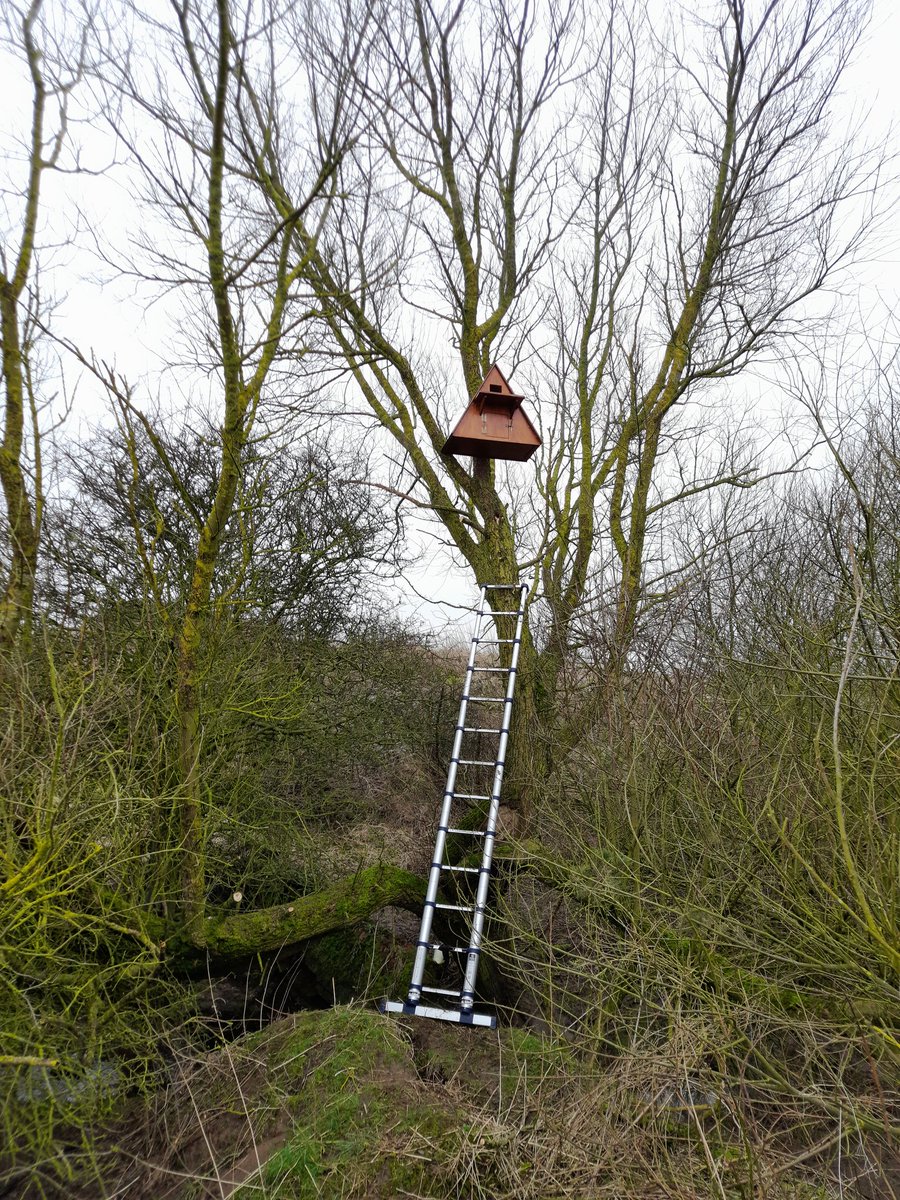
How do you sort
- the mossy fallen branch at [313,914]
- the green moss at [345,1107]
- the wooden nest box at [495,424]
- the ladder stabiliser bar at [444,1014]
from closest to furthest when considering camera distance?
the green moss at [345,1107] → the ladder stabiliser bar at [444,1014] → the mossy fallen branch at [313,914] → the wooden nest box at [495,424]

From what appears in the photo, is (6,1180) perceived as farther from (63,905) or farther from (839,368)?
(839,368)

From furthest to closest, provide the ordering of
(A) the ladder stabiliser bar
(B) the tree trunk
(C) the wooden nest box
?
(C) the wooden nest box → (A) the ladder stabiliser bar → (B) the tree trunk

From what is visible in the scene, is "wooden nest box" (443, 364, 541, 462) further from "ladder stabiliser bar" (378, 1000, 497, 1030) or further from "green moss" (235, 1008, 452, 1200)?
"green moss" (235, 1008, 452, 1200)

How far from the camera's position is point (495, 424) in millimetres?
6203

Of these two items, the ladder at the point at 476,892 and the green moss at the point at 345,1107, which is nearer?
the green moss at the point at 345,1107

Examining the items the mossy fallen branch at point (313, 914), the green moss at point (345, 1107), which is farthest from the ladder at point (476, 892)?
the green moss at point (345, 1107)

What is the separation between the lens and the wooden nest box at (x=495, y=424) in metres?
6.09

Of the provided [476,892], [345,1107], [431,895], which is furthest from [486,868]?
[345,1107]

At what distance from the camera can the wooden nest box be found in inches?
240

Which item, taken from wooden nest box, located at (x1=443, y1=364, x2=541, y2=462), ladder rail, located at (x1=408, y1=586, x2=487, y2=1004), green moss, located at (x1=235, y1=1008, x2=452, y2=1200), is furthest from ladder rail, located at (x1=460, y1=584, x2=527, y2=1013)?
wooden nest box, located at (x1=443, y1=364, x2=541, y2=462)

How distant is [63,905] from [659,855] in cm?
303

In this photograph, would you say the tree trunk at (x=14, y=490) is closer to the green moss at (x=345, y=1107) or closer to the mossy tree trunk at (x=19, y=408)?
the mossy tree trunk at (x=19, y=408)

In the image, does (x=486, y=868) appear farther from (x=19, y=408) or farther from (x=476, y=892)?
(x=19, y=408)

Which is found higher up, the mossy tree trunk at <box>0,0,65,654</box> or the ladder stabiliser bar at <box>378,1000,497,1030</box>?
the mossy tree trunk at <box>0,0,65,654</box>
